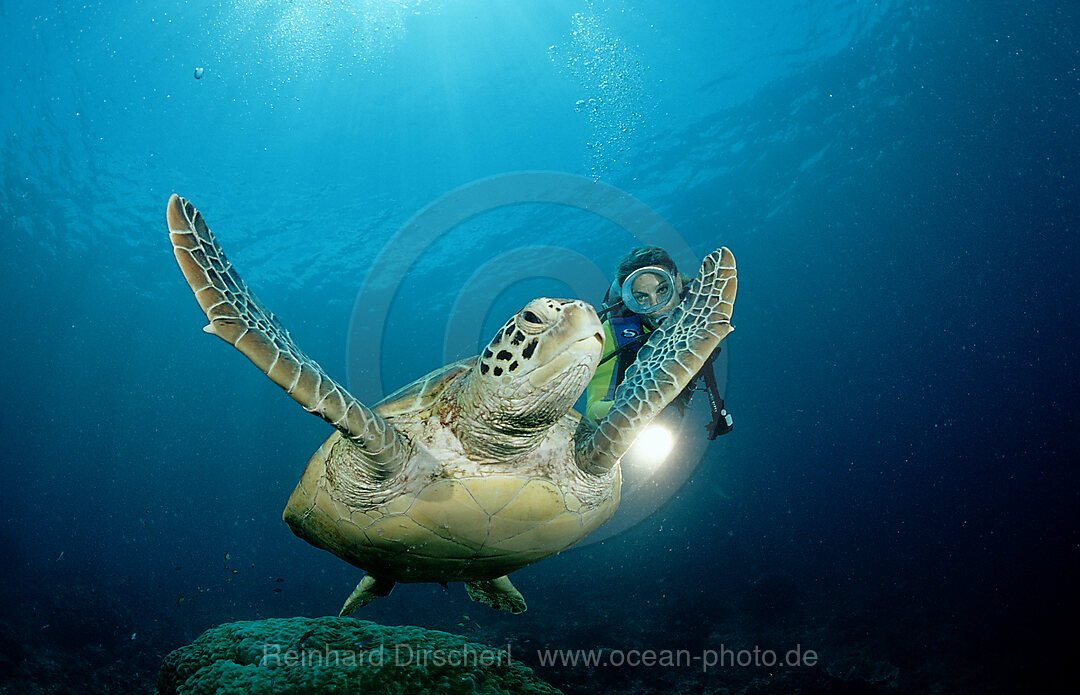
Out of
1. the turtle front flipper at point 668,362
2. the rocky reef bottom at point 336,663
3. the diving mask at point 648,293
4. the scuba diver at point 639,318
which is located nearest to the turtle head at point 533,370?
the turtle front flipper at point 668,362

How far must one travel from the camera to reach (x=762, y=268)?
34.4m

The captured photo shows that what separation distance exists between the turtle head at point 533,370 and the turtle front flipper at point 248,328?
0.57m

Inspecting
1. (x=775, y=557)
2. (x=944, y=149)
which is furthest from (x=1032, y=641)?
(x=944, y=149)

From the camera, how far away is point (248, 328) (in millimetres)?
2088

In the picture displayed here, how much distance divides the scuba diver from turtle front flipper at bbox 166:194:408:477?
2.56 metres

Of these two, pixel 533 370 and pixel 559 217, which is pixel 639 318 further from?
pixel 559 217

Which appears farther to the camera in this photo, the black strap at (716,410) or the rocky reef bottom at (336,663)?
the black strap at (716,410)

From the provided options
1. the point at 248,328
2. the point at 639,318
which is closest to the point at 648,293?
the point at 639,318

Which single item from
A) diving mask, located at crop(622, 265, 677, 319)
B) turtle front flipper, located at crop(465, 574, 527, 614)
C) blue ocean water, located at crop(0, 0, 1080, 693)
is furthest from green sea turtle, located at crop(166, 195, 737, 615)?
blue ocean water, located at crop(0, 0, 1080, 693)

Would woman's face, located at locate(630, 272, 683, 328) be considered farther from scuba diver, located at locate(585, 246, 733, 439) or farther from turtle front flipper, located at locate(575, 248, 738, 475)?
turtle front flipper, located at locate(575, 248, 738, 475)

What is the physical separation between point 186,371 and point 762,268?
5249 centimetres

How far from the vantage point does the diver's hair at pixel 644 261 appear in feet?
15.8

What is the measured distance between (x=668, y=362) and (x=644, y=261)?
79.7 inches

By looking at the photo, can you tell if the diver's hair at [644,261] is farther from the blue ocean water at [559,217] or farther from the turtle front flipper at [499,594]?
the blue ocean water at [559,217]
